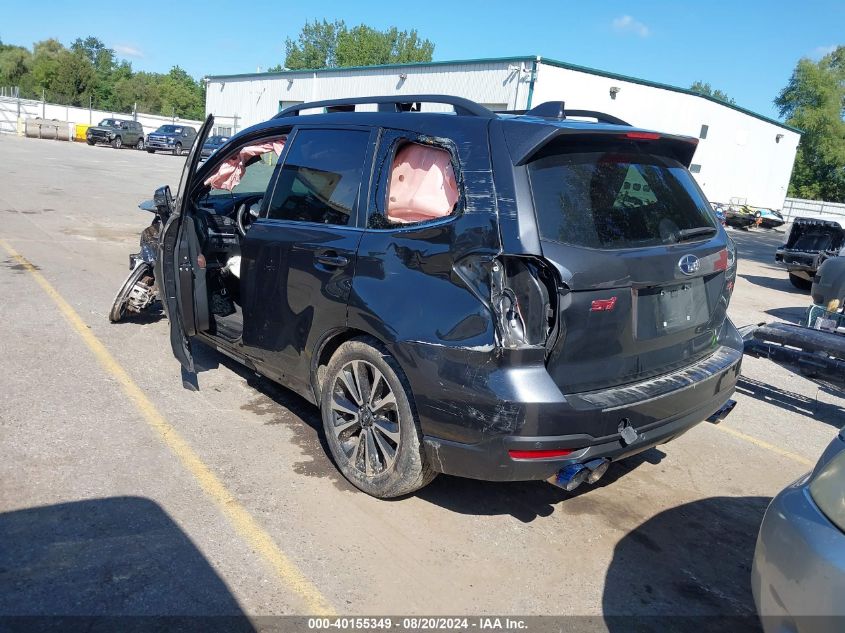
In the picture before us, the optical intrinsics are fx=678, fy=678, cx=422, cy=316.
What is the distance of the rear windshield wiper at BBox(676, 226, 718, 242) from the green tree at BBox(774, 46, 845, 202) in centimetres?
6519

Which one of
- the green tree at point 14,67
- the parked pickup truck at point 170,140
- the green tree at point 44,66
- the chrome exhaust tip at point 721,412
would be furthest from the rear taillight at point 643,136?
the green tree at point 14,67

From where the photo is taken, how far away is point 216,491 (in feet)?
11.5

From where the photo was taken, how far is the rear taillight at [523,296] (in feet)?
9.32

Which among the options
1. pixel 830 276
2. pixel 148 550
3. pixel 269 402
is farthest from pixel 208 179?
pixel 830 276

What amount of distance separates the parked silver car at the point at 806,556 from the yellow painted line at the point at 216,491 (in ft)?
5.29

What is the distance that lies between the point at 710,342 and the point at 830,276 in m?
6.19

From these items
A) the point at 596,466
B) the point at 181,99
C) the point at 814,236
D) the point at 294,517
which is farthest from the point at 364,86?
the point at 181,99

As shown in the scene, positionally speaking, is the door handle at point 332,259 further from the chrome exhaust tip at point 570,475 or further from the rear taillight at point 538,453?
the chrome exhaust tip at point 570,475

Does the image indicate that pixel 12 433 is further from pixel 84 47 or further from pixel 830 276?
pixel 84 47

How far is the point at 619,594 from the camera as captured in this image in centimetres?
297

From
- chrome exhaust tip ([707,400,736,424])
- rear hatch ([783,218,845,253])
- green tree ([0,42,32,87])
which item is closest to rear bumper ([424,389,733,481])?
chrome exhaust tip ([707,400,736,424])

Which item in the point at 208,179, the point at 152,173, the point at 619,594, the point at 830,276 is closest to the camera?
the point at 619,594

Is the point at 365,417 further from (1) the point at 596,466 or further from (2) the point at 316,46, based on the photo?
(2) the point at 316,46

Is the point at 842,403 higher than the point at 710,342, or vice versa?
the point at 710,342
